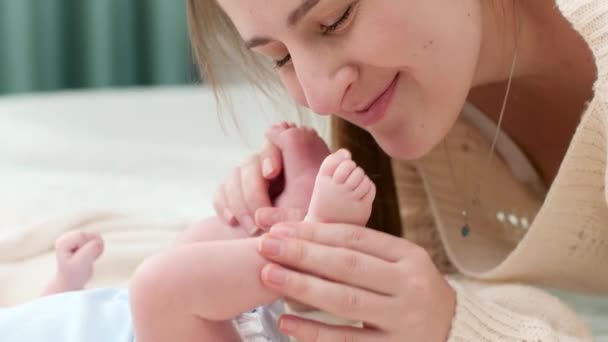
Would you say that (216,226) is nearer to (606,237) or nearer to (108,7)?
(606,237)

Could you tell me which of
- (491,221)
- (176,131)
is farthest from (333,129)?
(176,131)

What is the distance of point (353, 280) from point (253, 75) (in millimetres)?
477

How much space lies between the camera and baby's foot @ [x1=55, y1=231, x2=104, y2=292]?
1.02 metres

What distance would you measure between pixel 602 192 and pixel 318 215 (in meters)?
0.41

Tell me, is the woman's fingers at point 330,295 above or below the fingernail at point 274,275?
below

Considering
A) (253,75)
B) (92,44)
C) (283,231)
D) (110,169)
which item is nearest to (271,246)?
(283,231)

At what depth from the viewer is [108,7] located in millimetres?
2717

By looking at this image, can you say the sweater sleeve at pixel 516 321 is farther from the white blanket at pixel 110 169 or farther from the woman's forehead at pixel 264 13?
the white blanket at pixel 110 169

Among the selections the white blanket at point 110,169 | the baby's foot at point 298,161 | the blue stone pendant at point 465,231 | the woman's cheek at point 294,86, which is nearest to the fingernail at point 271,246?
the baby's foot at point 298,161

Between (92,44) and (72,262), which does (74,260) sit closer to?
(72,262)

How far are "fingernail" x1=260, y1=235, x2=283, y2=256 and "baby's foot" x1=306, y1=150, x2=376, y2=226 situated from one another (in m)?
0.05

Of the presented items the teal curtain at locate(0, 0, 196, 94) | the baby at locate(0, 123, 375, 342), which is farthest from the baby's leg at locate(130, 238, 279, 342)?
the teal curtain at locate(0, 0, 196, 94)

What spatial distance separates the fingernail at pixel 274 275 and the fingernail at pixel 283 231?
0.03m

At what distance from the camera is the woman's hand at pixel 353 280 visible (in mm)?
756
